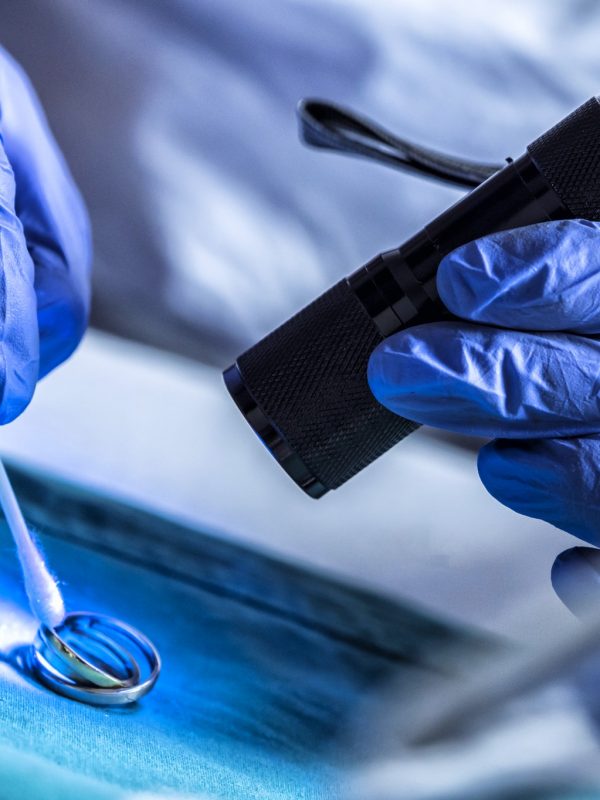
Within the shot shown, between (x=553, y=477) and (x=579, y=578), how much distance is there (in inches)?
3.9

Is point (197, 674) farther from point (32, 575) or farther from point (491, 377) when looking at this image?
point (491, 377)

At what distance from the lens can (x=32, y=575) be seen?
0.70m

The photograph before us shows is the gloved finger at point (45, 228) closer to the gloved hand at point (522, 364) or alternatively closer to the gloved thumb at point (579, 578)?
the gloved hand at point (522, 364)

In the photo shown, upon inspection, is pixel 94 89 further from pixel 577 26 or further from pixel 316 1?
pixel 577 26

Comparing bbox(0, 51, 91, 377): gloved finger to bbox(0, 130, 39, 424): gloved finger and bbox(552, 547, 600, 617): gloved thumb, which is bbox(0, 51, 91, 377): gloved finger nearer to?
bbox(0, 130, 39, 424): gloved finger

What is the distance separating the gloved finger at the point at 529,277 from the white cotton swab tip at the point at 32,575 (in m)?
0.35

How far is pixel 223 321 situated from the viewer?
122 centimetres

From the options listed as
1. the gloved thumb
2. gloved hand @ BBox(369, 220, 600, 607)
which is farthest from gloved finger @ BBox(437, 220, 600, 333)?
the gloved thumb

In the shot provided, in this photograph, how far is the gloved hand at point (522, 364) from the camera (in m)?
0.64

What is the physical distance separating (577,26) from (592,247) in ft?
1.90

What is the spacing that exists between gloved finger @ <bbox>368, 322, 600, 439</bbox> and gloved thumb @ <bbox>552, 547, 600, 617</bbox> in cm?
11

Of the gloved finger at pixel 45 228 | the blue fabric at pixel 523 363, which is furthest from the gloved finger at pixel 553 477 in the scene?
the gloved finger at pixel 45 228

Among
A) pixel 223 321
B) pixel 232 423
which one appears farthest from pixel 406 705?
pixel 223 321

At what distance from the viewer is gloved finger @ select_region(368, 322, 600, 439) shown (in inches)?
26.0
